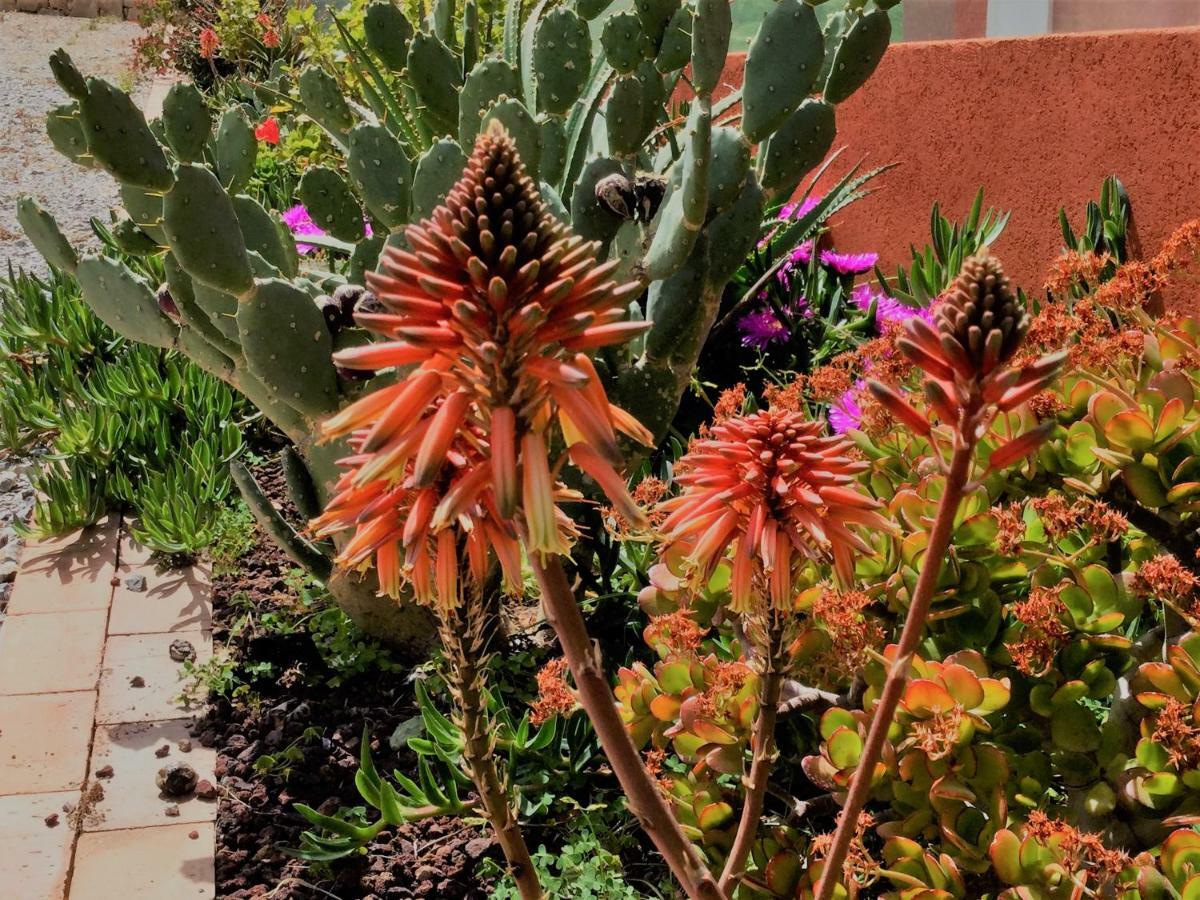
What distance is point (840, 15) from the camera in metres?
3.07

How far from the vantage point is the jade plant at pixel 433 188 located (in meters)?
2.29

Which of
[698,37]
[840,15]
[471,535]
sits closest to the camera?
[471,535]

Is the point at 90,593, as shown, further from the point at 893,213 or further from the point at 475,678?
the point at 893,213

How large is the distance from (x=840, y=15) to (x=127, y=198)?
185 cm

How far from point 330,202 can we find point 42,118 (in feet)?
25.1

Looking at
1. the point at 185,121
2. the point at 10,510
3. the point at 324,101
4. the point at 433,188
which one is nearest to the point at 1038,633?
the point at 433,188

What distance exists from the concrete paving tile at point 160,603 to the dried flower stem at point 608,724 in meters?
2.27

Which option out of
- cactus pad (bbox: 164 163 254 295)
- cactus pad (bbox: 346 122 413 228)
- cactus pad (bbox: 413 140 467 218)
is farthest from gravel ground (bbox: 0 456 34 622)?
cactus pad (bbox: 413 140 467 218)

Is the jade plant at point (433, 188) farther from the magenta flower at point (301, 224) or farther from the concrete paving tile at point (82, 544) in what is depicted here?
the magenta flower at point (301, 224)

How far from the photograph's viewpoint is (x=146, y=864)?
2326 millimetres

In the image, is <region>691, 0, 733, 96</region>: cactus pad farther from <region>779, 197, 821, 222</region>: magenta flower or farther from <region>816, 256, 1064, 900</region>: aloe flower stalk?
<region>779, 197, 821, 222</region>: magenta flower

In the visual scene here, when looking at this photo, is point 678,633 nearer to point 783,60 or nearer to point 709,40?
point 709,40

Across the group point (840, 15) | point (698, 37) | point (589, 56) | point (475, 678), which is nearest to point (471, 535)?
point (475, 678)

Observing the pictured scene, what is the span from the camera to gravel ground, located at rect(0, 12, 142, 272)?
6754mm
